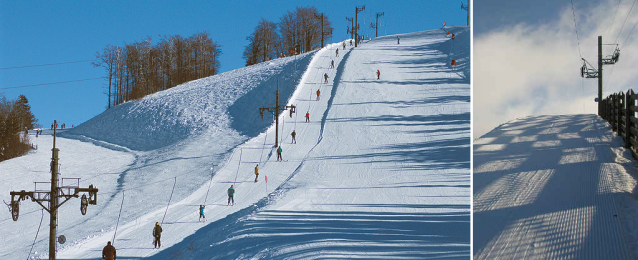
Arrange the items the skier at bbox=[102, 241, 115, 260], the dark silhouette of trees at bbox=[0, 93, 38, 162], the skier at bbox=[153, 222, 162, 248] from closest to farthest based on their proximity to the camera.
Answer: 1. the skier at bbox=[102, 241, 115, 260]
2. the skier at bbox=[153, 222, 162, 248]
3. the dark silhouette of trees at bbox=[0, 93, 38, 162]

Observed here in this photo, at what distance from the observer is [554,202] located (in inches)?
293

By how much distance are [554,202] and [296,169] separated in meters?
19.8

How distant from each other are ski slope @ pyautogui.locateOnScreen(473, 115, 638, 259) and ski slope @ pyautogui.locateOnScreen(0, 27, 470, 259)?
2183 mm

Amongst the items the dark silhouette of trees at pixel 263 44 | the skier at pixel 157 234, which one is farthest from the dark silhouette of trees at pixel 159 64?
the skier at pixel 157 234

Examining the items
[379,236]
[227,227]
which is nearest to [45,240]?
[227,227]

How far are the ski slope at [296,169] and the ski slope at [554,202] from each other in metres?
2.18

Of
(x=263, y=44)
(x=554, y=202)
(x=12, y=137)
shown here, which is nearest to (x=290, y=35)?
Answer: (x=263, y=44)

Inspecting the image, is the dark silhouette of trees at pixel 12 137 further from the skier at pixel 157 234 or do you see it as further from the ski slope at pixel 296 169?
the skier at pixel 157 234

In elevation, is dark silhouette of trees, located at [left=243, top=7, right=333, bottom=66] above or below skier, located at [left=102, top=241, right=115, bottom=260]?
above

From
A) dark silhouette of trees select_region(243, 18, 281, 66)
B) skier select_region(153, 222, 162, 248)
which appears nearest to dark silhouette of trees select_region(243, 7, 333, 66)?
dark silhouette of trees select_region(243, 18, 281, 66)

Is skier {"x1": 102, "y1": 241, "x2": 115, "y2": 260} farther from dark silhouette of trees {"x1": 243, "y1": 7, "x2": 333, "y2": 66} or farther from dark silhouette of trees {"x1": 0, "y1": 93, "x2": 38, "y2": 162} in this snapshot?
dark silhouette of trees {"x1": 243, "y1": 7, "x2": 333, "y2": 66}

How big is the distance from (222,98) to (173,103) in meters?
5.75

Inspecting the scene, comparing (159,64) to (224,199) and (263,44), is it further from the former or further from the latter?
(224,199)

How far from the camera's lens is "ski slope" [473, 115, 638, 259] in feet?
18.7
